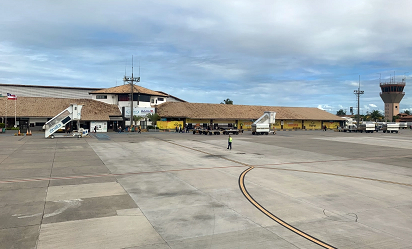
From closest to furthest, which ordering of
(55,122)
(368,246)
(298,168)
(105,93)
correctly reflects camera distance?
(368,246)
(298,168)
(55,122)
(105,93)

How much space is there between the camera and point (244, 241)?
8133 millimetres

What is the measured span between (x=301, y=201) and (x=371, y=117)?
A: 17703 cm

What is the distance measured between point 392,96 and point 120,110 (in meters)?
163

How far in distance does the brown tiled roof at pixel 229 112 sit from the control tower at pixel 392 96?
3852 inches

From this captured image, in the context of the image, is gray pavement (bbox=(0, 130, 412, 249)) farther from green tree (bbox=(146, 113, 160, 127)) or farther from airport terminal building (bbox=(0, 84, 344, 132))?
green tree (bbox=(146, 113, 160, 127))

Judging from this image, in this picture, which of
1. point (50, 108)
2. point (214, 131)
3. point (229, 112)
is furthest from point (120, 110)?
point (229, 112)

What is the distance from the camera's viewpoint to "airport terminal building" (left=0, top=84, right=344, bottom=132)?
201ft

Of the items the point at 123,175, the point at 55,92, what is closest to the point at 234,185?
the point at 123,175

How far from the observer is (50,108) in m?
63.9

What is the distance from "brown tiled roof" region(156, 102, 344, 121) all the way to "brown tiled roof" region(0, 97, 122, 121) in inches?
491

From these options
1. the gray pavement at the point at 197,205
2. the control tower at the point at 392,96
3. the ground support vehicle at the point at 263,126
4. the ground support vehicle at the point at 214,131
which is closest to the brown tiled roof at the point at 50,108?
the ground support vehicle at the point at 214,131

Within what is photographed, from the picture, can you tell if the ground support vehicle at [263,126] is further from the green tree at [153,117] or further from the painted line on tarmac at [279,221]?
the painted line on tarmac at [279,221]

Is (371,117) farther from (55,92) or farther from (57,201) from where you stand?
(57,201)

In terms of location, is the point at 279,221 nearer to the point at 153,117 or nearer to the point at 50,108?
the point at 153,117
